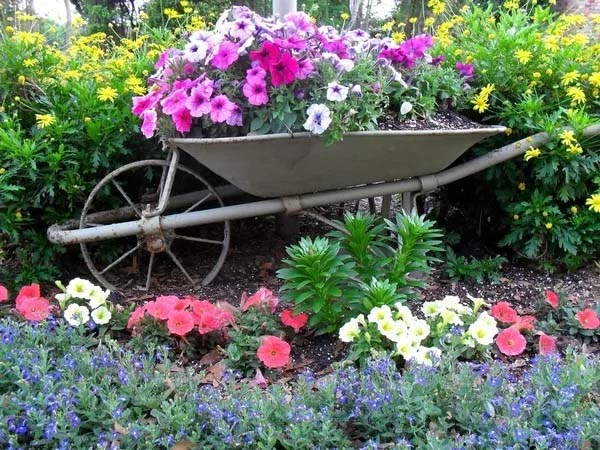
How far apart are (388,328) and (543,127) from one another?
55.4 inches

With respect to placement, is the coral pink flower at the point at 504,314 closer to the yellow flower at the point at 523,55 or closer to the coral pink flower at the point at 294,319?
the coral pink flower at the point at 294,319

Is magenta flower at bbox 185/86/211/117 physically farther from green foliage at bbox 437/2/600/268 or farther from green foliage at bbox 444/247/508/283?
green foliage at bbox 444/247/508/283

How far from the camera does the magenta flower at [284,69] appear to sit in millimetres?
2352

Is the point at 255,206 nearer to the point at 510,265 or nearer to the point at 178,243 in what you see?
the point at 178,243

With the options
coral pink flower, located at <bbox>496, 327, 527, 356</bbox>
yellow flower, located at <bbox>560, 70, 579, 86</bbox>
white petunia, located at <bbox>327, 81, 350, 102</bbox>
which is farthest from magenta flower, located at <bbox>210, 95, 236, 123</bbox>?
yellow flower, located at <bbox>560, 70, 579, 86</bbox>

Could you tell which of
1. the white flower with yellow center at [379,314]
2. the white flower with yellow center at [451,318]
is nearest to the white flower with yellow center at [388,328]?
the white flower with yellow center at [379,314]

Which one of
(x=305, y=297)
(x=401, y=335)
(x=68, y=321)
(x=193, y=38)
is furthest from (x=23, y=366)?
(x=193, y=38)

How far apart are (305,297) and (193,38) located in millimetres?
1154

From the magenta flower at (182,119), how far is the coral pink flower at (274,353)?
3.01ft

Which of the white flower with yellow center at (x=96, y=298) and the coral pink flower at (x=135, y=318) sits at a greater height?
the white flower with yellow center at (x=96, y=298)

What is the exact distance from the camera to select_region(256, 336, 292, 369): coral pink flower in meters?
2.10

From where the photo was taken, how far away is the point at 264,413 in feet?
5.45

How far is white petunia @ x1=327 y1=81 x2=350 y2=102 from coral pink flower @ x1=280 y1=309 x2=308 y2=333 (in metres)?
0.82

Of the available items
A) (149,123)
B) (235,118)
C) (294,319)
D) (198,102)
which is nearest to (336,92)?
(235,118)
